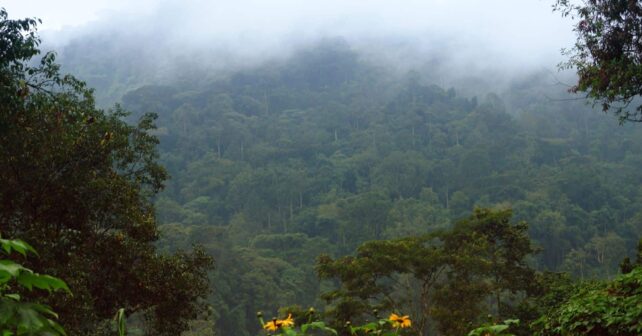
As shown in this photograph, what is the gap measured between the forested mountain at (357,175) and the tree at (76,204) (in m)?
25.3

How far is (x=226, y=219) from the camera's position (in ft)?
193

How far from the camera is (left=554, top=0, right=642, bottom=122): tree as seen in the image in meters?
8.24

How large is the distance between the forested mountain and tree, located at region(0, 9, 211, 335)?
994 inches

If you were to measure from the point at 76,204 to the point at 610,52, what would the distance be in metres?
8.37

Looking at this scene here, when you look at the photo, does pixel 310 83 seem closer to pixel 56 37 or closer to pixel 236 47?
pixel 236 47

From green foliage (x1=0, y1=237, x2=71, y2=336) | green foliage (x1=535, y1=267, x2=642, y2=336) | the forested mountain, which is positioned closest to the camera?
green foliage (x1=0, y1=237, x2=71, y2=336)

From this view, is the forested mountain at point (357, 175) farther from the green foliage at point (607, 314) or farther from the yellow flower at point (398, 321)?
the yellow flower at point (398, 321)

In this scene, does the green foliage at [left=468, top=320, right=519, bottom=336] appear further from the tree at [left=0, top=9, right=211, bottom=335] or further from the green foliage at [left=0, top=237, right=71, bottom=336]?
the tree at [left=0, top=9, right=211, bottom=335]

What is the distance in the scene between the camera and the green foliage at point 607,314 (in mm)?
4445

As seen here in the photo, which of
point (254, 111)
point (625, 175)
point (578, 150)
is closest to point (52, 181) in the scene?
point (625, 175)

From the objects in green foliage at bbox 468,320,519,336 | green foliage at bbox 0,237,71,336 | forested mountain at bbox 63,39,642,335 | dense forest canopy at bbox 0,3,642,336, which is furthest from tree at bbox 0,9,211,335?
forested mountain at bbox 63,39,642,335

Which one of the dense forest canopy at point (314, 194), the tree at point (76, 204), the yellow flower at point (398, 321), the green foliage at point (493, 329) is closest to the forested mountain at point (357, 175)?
the dense forest canopy at point (314, 194)

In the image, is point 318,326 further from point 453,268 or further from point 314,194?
point 314,194

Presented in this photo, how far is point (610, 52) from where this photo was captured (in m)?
8.70
